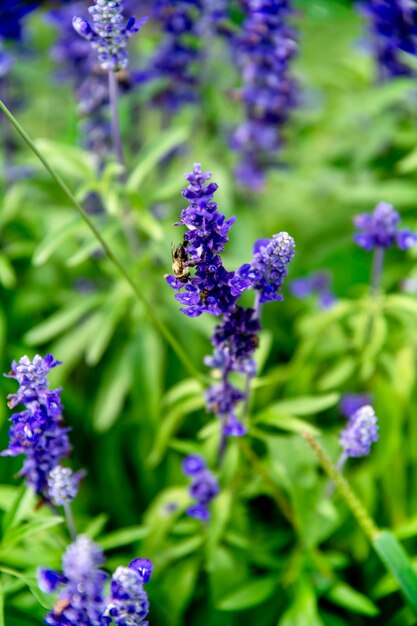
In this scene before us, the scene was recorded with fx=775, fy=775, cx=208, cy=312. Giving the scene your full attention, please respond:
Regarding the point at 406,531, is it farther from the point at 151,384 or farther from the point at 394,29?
the point at 394,29

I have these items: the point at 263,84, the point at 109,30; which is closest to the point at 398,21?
the point at 263,84

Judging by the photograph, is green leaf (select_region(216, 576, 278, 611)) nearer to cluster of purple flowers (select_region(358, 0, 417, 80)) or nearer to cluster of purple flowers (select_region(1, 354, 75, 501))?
cluster of purple flowers (select_region(1, 354, 75, 501))

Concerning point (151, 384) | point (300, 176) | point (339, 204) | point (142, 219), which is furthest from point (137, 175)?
point (339, 204)

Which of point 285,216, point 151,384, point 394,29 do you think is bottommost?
point 151,384

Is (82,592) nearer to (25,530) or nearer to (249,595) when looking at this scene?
(25,530)

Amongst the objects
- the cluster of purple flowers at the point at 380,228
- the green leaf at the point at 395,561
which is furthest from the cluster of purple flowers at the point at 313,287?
the green leaf at the point at 395,561

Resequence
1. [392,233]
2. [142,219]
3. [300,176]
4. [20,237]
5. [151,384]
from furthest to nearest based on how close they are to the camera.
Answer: [300,176] < [20,237] < [151,384] < [142,219] < [392,233]
